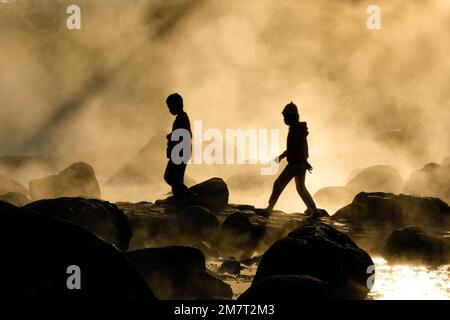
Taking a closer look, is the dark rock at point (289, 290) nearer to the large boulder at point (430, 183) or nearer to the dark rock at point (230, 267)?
the dark rock at point (230, 267)

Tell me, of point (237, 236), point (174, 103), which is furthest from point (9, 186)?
point (237, 236)

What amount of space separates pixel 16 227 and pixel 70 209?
164 inches

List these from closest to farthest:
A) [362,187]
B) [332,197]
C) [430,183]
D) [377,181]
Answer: [430,183] < [332,197] < [362,187] < [377,181]

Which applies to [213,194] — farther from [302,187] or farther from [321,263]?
[321,263]

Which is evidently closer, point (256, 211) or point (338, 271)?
point (338, 271)

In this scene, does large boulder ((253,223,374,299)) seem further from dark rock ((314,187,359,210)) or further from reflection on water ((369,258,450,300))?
dark rock ((314,187,359,210))

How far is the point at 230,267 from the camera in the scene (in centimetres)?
1164

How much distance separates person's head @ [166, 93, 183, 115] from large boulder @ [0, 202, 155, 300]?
841 centimetres

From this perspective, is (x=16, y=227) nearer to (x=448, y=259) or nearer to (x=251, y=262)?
(x=251, y=262)

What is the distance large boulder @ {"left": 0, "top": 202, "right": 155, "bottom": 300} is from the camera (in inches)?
253

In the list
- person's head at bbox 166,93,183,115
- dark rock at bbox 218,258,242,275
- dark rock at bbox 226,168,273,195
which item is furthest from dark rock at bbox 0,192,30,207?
dark rock at bbox 226,168,273,195

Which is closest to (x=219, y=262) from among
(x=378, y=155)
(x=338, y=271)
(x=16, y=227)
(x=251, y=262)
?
(x=251, y=262)

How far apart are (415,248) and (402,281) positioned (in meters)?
1.87
